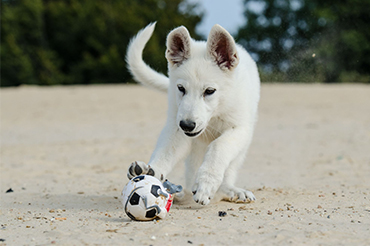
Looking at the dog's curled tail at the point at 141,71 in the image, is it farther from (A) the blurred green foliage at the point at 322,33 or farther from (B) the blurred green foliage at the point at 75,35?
(B) the blurred green foliage at the point at 75,35

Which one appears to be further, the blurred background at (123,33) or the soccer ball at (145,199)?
the blurred background at (123,33)

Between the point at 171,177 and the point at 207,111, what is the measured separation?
246 centimetres

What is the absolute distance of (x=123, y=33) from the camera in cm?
2819

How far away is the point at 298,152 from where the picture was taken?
851 cm

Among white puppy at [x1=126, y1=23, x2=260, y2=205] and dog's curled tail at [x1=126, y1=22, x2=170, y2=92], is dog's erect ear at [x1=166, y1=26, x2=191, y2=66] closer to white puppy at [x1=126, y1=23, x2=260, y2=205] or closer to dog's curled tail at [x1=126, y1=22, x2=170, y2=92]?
white puppy at [x1=126, y1=23, x2=260, y2=205]

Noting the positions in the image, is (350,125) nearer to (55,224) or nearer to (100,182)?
(100,182)

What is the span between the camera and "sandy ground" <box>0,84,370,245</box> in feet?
10.7

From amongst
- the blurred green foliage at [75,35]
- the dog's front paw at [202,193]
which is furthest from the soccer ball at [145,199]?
the blurred green foliage at [75,35]

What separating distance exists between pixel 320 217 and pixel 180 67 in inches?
66.9

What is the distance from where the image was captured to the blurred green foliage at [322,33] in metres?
24.0

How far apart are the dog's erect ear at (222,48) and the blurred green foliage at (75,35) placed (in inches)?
826

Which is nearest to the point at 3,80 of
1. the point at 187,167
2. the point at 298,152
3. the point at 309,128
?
the point at 309,128

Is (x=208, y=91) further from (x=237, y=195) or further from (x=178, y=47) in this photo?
(x=237, y=195)

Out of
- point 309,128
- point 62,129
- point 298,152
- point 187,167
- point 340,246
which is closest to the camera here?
point 340,246
